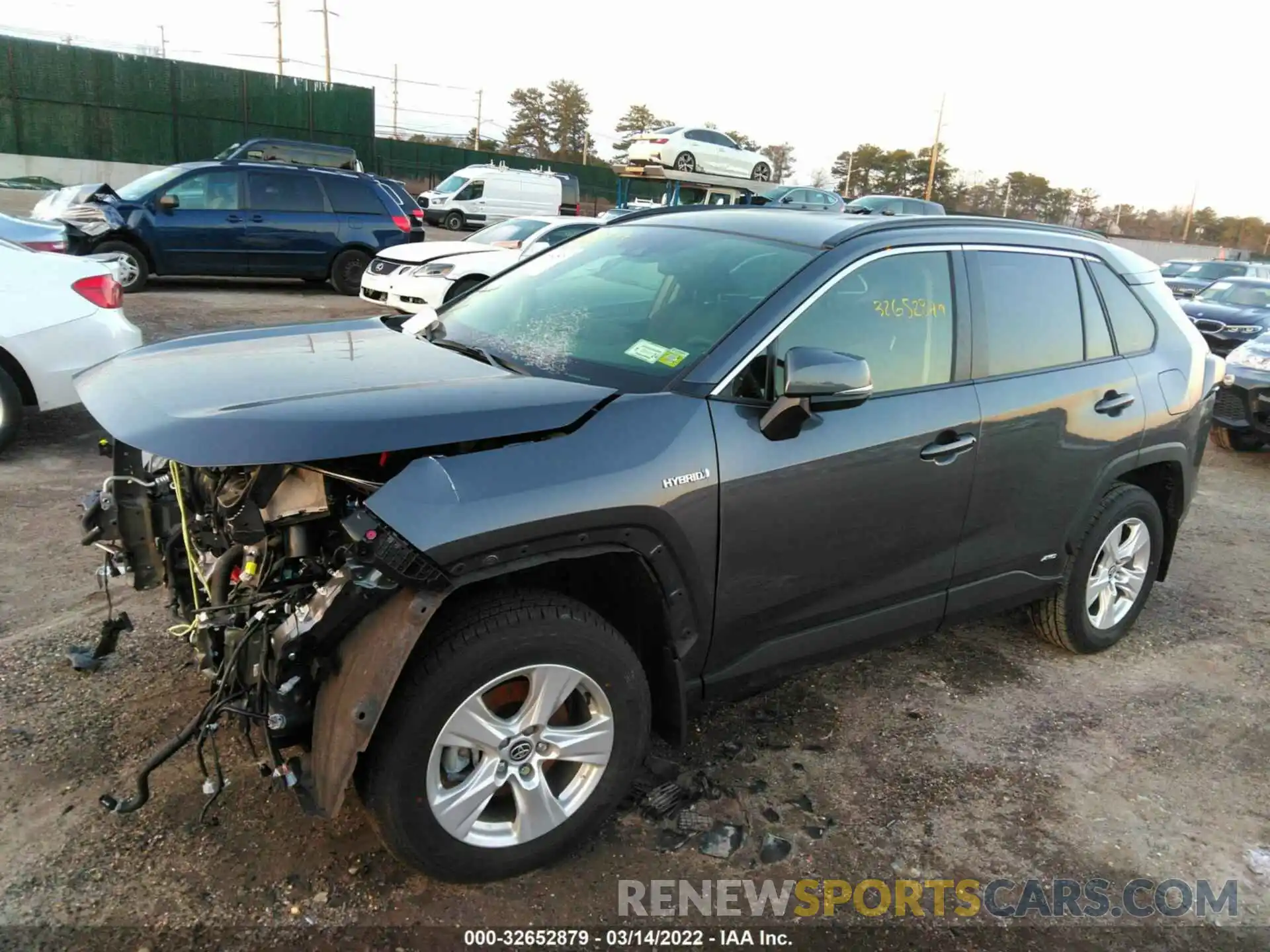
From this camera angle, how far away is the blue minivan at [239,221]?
12.3m

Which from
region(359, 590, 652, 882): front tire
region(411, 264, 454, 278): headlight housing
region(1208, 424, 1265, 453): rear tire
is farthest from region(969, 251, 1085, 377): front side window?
region(411, 264, 454, 278): headlight housing

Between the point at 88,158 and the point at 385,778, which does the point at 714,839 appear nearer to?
the point at 385,778

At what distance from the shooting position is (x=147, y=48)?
1166 inches

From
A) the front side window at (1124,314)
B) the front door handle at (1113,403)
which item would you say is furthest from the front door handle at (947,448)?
the front side window at (1124,314)

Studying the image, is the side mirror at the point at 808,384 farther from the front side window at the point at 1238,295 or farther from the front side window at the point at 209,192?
the front side window at the point at 1238,295

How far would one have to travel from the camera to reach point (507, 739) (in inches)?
95.7

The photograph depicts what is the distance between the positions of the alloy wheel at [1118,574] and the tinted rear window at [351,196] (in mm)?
12619

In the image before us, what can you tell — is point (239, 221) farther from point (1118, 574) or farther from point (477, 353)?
point (1118, 574)

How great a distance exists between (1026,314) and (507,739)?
2624 millimetres

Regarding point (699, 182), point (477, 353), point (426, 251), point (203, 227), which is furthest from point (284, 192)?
point (477, 353)

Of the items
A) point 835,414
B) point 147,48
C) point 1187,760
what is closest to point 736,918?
point 835,414

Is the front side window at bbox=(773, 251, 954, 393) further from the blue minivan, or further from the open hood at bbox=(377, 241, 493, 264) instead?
the blue minivan

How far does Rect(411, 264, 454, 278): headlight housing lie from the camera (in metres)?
10.8

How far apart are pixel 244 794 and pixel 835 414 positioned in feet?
7.31
